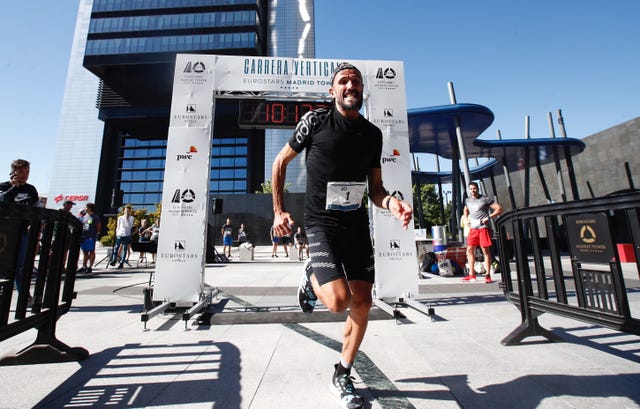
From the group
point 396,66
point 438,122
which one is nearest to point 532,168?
point 438,122

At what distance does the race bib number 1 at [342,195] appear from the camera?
2.05 metres

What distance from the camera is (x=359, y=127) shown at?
2.19 meters

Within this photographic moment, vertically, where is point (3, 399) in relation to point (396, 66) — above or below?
below

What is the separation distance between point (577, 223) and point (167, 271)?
194 inches

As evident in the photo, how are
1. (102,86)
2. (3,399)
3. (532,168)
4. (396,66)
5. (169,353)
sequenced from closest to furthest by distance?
(3,399) → (169,353) → (396,66) → (532,168) → (102,86)

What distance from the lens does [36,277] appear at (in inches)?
96.9

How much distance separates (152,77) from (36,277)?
57288 mm

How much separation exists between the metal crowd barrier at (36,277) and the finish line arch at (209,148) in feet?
4.78

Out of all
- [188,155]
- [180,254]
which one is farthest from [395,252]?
[188,155]

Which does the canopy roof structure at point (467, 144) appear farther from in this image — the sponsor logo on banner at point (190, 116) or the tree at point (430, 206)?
the tree at point (430, 206)

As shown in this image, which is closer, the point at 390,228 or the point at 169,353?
the point at 169,353

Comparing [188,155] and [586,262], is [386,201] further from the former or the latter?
[188,155]

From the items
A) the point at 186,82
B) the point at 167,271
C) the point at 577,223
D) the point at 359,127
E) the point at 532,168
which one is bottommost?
the point at 167,271

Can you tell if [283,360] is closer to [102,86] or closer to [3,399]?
[3,399]
